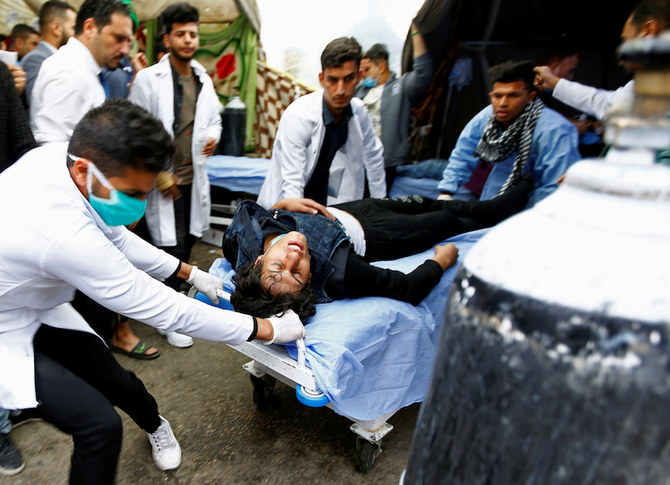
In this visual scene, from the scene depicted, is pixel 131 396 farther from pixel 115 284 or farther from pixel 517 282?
pixel 517 282

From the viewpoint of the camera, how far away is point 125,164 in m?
1.30

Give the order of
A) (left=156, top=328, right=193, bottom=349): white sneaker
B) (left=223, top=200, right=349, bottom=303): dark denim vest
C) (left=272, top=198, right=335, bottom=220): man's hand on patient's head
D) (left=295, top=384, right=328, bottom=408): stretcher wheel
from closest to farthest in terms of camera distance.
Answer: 1. (left=295, top=384, right=328, bottom=408): stretcher wheel
2. (left=223, top=200, right=349, bottom=303): dark denim vest
3. (left=272, top=198, right=335, bottom=220): man's hand on patient's head
4. (left=156, top=328, right=193, bottom=349): white sneaker

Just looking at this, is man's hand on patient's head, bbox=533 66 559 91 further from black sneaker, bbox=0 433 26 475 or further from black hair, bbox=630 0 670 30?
black sneaker, bbox=0 433 26 475

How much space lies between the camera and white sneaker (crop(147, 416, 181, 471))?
191 centimetres

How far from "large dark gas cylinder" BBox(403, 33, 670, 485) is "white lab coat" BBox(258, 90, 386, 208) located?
2350 mm

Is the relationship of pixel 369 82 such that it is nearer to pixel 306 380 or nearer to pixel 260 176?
pixel 260 176

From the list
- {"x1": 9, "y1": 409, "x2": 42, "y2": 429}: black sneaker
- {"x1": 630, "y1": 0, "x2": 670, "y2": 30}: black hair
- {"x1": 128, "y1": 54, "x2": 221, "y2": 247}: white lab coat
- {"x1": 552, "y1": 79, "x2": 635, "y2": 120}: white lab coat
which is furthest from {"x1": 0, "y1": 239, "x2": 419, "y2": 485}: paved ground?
{"x1": 630, "y1": 0, "x2": 670, "y2": 30}: black hair

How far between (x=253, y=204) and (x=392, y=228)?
34.0 inches

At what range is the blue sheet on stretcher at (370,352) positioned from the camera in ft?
5.70

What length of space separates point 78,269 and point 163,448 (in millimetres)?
1056

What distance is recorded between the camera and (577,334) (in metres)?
0.49

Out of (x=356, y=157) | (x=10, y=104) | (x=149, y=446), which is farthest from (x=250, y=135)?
(x=149, y=446)

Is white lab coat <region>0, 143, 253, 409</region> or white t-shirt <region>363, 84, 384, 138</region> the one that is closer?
white lab coat <region>0, 143, 253, 409</region>

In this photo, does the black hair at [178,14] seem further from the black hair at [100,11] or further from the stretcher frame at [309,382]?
the stretcher frame at [309,382]
